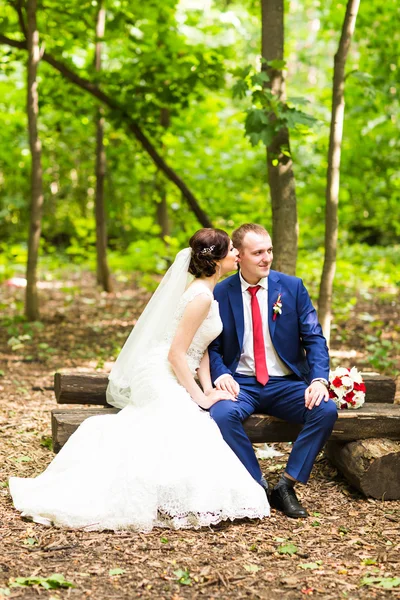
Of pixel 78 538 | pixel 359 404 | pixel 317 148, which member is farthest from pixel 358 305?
pixel 78 538

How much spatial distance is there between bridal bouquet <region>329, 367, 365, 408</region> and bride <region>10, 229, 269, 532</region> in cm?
77

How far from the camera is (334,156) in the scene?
6551mm

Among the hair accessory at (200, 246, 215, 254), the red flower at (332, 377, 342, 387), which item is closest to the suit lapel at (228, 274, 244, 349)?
the hair accessory at (200, 246, 215, 254)

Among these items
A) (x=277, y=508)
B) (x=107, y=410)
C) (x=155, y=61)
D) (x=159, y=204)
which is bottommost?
(x=277, y=508)

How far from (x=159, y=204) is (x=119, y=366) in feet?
29.2

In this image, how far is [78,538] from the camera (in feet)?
12.1

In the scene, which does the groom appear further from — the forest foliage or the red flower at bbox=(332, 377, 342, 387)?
the forest foliage

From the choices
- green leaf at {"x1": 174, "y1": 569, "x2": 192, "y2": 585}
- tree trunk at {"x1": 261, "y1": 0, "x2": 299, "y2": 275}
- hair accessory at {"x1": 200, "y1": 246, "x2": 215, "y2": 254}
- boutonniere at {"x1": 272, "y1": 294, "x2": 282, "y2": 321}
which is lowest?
green leaf at {"x1": 174, "y1": 569, "x2": 192, "y2": 585}

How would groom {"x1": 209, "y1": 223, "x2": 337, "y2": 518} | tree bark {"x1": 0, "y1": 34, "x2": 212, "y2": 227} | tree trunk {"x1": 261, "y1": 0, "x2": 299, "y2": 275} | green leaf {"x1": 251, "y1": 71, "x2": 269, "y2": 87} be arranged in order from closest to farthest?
groom {"x1": 209, "y1": 223, "x2": 337, "y2": 518} < green leaf {"x1": 251, "y1": 71, "x2": 269, "y2": 87} < tree trunk {"x1": 261, "y1": 0, "x2": 299, "y2": 275} < tree bark {"x1": 0, "y1": 34, "x2": 212, "y2": 227}

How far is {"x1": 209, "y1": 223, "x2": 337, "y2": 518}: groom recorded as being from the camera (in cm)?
440

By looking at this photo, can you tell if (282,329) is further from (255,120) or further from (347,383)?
(255,120)

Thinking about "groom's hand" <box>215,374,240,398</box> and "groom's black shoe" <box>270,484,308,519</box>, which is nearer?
"groom's black shoe" <box>270,484,308,519</box>

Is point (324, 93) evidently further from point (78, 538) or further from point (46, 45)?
point (78, 538)

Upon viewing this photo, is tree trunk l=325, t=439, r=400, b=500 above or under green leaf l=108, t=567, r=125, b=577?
above
